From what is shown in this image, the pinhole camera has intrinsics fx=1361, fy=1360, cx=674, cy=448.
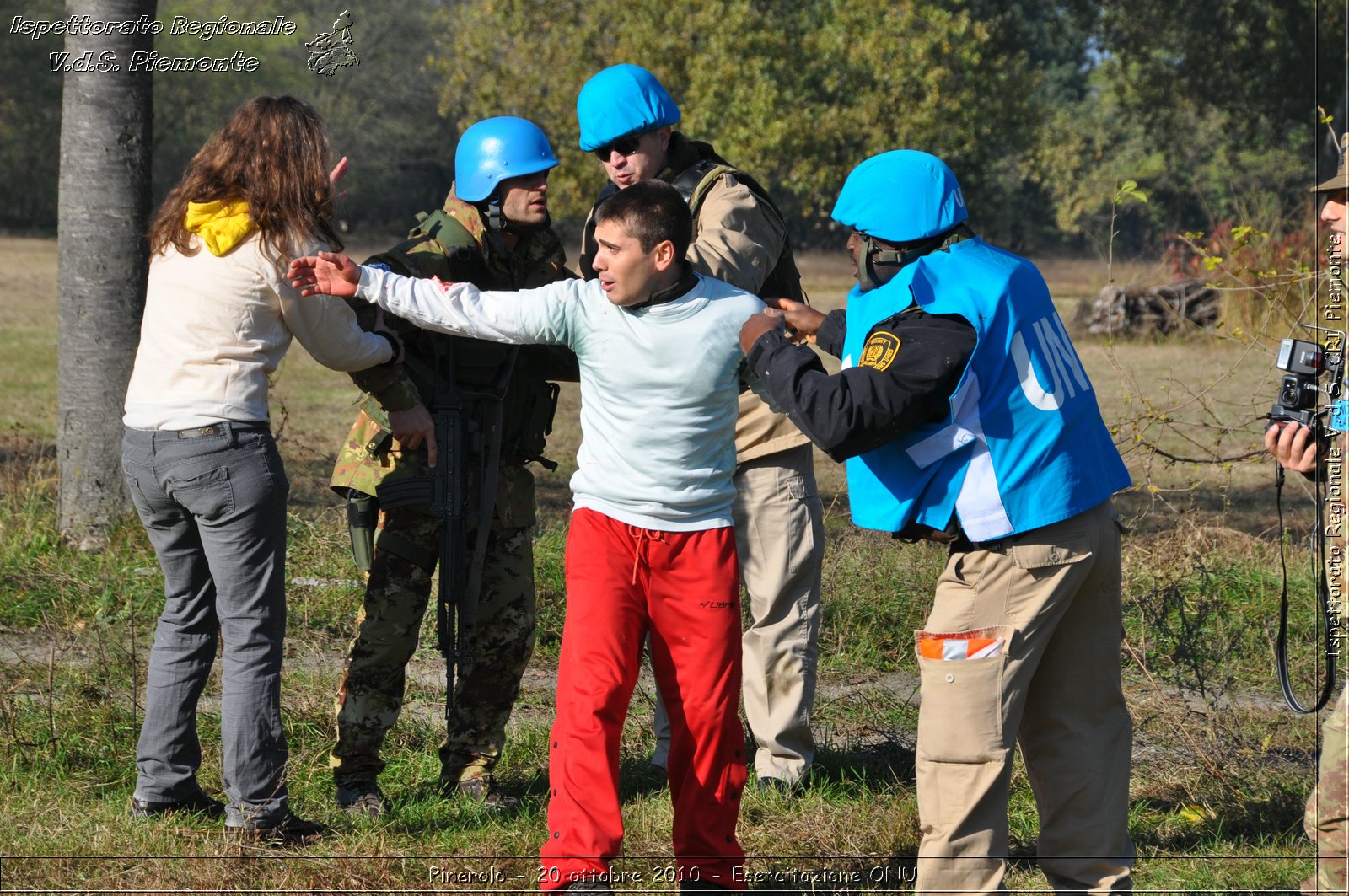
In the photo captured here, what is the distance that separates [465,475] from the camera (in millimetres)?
4160

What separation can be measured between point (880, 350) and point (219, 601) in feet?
6.28

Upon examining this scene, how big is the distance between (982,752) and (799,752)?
57.4 inches

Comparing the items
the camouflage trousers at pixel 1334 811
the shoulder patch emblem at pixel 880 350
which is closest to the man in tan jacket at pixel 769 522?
the shoulder patch emblem at pixel 880 350

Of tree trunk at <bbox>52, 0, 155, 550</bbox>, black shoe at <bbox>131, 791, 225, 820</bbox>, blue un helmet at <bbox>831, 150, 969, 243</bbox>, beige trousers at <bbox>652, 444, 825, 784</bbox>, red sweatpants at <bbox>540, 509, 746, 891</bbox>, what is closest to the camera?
blue un helmet at <bbox>831, 150, 969, 243</bbox>

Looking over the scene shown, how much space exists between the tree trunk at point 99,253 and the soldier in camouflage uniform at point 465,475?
310 cm

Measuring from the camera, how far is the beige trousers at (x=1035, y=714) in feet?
10.2

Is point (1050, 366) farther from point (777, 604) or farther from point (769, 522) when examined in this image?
point (777, 604)

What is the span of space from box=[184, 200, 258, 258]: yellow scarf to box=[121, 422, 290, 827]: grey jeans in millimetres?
477

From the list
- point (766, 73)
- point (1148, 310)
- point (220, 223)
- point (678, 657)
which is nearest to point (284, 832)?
point (678, 657)

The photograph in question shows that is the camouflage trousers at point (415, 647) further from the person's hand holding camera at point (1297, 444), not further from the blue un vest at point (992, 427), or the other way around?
the person's hand holding camera at point (1297, 444)

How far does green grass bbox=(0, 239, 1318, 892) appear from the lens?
3.78 metres

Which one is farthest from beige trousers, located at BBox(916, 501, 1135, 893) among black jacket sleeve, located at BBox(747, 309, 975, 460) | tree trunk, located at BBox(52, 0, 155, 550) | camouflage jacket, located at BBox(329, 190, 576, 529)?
tree trunk, located at BBox(52, 0, 155, 550)

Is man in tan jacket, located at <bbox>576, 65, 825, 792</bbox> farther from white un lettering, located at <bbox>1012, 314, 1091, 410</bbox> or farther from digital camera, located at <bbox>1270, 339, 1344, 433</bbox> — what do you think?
digital camera, located at <bbox>1270, 339, 1344, 433</bbox>

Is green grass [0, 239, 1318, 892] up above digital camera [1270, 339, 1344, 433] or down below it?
below
